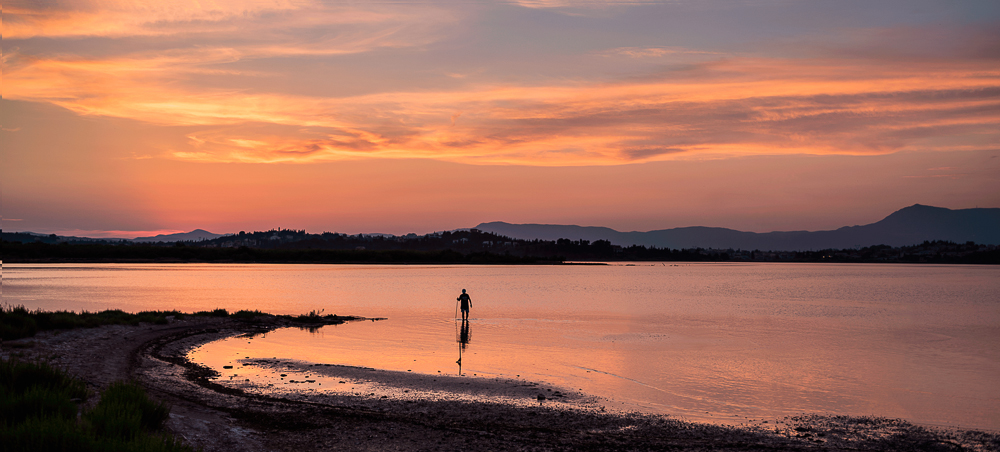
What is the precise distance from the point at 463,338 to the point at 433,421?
629 inches

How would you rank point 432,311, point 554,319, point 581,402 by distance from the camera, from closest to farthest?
point 581,402 < point 554,319 < point 432,311

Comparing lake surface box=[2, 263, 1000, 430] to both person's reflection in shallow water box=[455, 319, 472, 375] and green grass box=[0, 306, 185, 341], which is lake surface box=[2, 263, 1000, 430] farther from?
green grass box=[0, 306, 185, 341]

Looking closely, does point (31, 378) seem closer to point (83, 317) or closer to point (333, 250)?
point (83, 317)

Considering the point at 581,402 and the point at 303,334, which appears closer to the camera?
the point at 581,402

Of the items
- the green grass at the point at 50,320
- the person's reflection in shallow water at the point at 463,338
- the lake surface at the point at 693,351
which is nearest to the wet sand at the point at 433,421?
the lake surface at the point at 693,351

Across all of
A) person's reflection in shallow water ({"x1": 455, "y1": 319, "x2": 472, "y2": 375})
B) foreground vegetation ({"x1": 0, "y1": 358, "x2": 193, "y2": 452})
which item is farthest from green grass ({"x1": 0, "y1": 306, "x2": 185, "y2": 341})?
person's reflection in shallow water ({"x1": 455, "y1": 319, "x2": 472, "y2": 375})

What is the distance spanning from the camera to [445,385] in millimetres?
17781

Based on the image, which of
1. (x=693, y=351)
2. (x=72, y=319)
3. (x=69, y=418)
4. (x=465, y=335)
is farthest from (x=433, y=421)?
(x=72, y=319)

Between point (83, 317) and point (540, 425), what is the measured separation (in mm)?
22948

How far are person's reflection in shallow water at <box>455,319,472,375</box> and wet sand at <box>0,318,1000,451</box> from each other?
13.2 ft

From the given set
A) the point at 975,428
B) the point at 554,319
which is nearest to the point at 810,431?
the point at 975,428

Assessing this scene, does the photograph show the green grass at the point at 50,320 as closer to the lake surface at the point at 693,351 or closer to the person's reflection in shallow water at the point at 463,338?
the lake surface at the point at 693,351

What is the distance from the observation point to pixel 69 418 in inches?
368

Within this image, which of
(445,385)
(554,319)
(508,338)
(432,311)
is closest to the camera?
(445,385)
